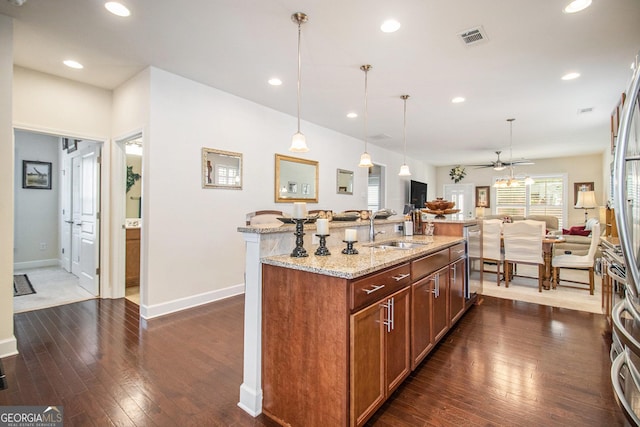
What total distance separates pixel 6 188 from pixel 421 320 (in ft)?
11.4

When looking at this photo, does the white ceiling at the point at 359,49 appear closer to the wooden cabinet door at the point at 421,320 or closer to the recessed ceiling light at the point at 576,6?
the recessed ceiling light at the point at 576,6

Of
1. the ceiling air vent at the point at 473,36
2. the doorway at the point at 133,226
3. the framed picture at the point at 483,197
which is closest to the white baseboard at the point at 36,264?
the doorway at the point at 133,226

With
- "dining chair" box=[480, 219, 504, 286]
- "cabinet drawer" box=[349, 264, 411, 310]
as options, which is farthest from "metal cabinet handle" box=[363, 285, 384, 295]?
"dining chair" box=[480, 219, 504, 286]

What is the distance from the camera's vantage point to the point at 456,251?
9.96 ft

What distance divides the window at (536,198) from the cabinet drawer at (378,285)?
8563 mm

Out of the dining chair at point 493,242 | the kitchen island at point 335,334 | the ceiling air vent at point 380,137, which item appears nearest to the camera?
the kitchen island at point 335,334

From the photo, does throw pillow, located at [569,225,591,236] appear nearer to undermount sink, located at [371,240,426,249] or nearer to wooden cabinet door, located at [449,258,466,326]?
wooden cabinet door, located at [449,258,466,326]

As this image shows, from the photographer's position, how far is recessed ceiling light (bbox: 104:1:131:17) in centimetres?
A: 229

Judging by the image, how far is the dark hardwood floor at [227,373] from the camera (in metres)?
1.79

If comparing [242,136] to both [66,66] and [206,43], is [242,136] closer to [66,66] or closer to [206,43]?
[206,43]

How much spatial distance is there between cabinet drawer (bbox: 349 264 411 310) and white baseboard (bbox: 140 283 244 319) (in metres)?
2.74

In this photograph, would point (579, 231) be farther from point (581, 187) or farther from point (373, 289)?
point (373, 289)

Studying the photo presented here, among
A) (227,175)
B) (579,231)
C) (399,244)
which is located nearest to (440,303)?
(399,244)

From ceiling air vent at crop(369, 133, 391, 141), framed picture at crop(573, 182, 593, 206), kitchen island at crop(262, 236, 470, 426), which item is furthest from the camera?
framed picture at crop(573, 182, 593, 206)
